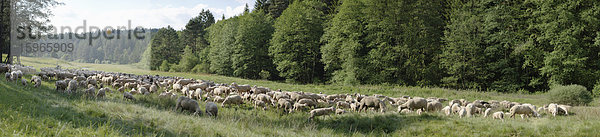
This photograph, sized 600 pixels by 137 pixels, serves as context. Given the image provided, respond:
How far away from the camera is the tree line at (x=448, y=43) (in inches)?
909

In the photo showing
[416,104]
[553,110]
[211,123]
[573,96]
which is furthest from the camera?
[573,96]

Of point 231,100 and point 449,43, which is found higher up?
point 449,43

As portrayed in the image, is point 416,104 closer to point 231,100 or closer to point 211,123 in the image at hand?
point 231,100

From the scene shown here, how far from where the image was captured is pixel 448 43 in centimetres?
2900

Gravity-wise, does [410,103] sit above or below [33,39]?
below

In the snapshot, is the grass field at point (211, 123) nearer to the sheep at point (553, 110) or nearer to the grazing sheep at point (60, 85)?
the sheep at point (553, 110)

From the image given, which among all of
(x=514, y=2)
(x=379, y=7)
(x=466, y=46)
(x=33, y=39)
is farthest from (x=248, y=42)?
(x=514, y=2)

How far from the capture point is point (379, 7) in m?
32.0

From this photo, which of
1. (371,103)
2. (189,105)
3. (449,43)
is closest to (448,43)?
(449,43)

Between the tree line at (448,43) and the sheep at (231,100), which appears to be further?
the tree line at (448,43)

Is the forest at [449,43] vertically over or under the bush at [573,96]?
over

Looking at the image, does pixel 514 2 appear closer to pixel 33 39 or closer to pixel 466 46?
pixel 466 46

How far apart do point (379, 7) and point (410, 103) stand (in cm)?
2134

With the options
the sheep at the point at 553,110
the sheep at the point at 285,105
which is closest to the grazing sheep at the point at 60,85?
the sheep at the point at 285,105
